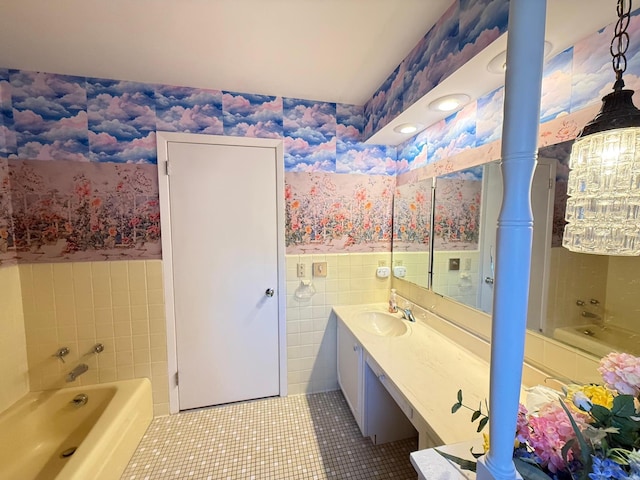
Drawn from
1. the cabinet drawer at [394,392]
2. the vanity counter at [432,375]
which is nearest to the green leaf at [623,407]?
the vanity counter at [432,375]

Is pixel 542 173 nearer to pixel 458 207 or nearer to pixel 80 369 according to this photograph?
pixel 458 207

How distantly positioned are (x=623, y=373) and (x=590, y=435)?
0.17 m

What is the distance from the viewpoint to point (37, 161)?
1720mm

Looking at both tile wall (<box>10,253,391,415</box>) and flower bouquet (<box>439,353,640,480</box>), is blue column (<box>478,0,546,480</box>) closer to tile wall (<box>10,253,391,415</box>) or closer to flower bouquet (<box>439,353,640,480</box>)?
flower bouquet (<box>439,353,640,480</box>)

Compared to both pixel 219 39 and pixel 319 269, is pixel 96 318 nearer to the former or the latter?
pixel 319 269

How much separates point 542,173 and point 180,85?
2221 millimetres

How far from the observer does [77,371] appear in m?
1.80

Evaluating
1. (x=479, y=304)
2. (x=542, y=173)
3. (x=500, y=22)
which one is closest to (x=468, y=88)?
(x=500, y=22)

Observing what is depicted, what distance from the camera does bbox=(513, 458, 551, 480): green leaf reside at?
1.63 feet

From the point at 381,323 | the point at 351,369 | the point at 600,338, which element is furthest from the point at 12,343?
the point at 600,338

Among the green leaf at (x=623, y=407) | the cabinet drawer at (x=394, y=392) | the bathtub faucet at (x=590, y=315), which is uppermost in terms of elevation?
the bathtub faucet at (x=590, y=315)

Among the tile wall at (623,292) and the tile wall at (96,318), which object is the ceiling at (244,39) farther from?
the tile wall at (96,318)

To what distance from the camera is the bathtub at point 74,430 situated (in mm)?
1413

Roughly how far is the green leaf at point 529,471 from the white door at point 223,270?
69.4 inches
